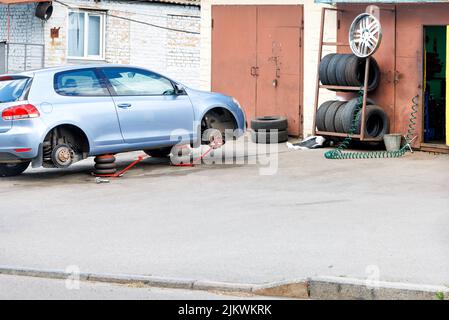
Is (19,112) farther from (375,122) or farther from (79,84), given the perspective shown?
(375,122)

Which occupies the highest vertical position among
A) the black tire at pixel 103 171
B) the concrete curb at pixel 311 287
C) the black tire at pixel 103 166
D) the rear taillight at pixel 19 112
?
the rear taillight at pixel 19 112

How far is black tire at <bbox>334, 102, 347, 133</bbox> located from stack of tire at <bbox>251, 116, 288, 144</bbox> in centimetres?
170

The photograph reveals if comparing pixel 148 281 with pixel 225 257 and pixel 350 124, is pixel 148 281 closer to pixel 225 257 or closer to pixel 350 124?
pixel 225 257

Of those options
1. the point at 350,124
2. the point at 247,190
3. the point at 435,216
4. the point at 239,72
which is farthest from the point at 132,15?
the point at 435,216

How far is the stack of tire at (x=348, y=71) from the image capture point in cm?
1881

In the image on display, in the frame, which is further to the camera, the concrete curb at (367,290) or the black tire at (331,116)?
the black tire at (331,116)

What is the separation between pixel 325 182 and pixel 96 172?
11.3ft

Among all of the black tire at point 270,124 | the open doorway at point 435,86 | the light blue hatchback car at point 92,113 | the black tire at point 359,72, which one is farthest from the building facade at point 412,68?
the light blue hatchback car at point 92,113

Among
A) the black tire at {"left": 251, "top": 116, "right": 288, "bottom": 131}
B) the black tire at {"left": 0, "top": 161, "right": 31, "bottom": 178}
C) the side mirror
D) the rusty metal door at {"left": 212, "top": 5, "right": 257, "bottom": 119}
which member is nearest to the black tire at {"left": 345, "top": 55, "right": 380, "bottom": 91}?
the black tire at {"left": 251, "top": 116, "right": 288, "bottom": 131}

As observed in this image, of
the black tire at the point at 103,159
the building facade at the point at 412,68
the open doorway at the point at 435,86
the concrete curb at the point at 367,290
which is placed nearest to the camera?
the concrete curb at the point at 367,290

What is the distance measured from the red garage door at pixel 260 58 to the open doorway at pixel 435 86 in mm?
2575

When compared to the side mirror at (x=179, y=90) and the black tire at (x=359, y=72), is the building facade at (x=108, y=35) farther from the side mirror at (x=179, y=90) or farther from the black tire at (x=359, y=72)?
the side mirror at (x=179, y=90)

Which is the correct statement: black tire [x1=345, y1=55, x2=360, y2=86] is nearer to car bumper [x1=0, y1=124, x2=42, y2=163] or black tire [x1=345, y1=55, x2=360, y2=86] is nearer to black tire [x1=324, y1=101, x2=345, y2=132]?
black tire [x1=324, y1=101, x2=345, y2=132]

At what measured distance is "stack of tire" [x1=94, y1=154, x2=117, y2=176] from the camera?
1587 cm
